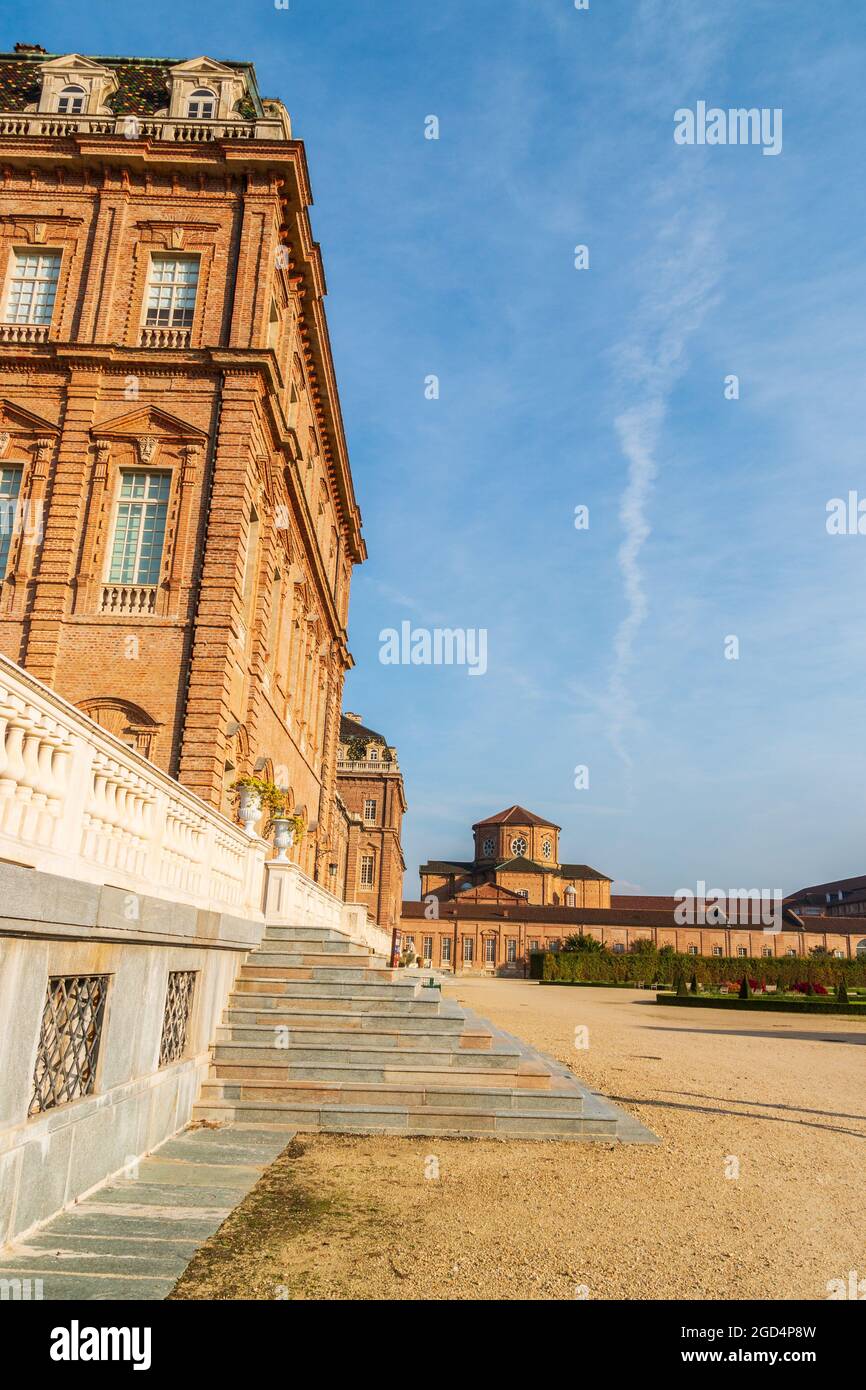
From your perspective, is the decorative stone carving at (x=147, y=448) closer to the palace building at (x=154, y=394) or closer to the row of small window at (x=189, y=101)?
the palace building at (x=154, y=394)

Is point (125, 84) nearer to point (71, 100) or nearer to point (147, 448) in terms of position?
point (71, 100)

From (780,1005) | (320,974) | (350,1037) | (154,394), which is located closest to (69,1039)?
(350,1037)

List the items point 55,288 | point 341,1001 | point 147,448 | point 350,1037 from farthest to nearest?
point 55,288 < point 147,448 < point 341,1001 < point 350,1037

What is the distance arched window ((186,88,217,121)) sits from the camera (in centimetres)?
2183

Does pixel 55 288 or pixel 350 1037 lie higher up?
pixel 55 288

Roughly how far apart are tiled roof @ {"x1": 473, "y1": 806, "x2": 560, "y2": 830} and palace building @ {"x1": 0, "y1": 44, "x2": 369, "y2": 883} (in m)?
93.8

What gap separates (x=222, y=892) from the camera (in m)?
11.5

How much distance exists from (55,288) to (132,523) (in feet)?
20.5

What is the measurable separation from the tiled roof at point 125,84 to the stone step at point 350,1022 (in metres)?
20.8

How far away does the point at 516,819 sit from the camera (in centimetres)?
11594

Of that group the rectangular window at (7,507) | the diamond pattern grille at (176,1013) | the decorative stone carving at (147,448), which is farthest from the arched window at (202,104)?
the diamond pattern grille at (176,1013)

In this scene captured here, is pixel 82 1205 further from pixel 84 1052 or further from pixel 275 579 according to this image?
pixel 275 579

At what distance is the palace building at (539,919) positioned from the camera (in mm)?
93250

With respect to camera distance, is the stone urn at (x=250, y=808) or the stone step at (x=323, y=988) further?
the stone urn at (x=250, y=808)
